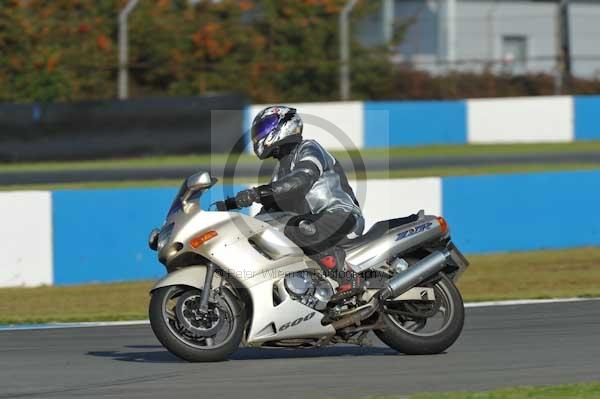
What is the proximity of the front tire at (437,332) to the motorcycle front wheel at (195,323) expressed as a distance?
2.96 ft

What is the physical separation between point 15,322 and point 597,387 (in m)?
4.82

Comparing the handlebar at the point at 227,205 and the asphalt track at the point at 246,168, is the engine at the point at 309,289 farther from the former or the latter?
the asphalt track at the point at 246,168

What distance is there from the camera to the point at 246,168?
63.3ft

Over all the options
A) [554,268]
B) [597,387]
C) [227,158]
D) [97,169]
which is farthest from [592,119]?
[597,387]

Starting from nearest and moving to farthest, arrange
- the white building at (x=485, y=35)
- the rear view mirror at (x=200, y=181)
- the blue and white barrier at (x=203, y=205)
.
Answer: the rear view mirror at (x=200, y=181) → the blue and white barrier at (x=203, y=205) → the white building at (x=485, y=35)

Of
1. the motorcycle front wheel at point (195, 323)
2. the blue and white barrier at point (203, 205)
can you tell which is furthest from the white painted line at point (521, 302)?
the motorcycle front wheel at point (195, 323)

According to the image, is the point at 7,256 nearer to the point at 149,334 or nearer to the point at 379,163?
the point at 149,334

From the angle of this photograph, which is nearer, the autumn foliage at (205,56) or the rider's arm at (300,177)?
the rider's arm at (300,177)

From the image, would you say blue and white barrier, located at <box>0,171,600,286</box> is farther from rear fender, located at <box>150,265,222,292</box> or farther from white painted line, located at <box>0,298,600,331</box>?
rear fender, located at <box>150,265,222,292</box>

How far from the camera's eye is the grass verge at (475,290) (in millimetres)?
9711

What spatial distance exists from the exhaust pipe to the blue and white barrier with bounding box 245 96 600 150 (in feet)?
47.0

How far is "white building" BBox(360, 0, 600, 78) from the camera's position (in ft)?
87.2

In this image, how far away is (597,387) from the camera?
6.03 meters

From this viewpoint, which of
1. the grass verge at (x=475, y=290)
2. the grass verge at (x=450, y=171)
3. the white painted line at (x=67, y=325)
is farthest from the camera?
the grass verge at (x=450, y=171)
